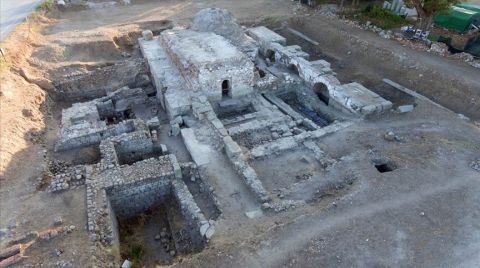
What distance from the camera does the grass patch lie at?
21969 mm

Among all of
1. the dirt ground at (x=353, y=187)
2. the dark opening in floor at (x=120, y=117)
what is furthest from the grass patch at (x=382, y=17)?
the dark opening in floor at (x=120, y=117)

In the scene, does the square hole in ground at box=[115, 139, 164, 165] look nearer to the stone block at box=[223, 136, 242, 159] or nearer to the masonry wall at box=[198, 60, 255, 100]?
the stone block at box=[223, 136, 242, 159]

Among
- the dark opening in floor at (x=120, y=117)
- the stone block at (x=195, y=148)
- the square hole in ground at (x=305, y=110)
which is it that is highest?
the stone block at (x=195, y=148)

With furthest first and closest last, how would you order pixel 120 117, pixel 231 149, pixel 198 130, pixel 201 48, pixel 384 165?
pixel 120 117
pixel 201 48
pixel 198 130
pixel 384 165
pixel 231 149

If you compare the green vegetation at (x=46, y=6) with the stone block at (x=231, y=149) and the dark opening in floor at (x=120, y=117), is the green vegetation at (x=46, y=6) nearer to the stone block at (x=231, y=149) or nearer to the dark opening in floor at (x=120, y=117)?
the dark opening in floor at (x=120, y=117)

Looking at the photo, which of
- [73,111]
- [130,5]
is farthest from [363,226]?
[130,5]

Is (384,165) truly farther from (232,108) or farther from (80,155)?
(80,155)

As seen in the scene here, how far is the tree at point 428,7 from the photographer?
1788cm

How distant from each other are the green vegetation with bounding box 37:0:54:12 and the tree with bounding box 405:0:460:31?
70.9 ft

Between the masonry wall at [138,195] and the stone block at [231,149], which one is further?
the stone block at [231,149]

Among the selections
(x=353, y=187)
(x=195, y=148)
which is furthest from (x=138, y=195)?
(x=353, y=187)

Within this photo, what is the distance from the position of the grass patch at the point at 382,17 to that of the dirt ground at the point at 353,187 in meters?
2.87

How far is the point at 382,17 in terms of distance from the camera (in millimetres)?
22859

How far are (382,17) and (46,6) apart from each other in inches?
851
